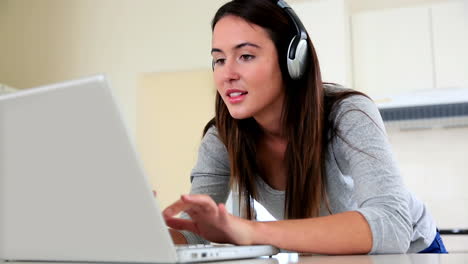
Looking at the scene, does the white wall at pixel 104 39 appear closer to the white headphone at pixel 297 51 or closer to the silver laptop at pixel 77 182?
the white headphone at pixel 297 51

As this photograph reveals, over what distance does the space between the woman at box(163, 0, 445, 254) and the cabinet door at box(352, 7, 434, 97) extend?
88.7 inches

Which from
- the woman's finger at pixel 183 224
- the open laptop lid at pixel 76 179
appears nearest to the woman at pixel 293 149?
the woman's finger at pixel 183 224

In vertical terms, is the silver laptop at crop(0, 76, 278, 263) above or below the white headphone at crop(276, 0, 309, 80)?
below

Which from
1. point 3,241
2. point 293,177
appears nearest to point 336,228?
point 293,177

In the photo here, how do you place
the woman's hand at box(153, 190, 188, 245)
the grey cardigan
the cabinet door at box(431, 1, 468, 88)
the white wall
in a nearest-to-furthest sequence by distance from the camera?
1. the grey cardigan
2. the woman's hand at box(153, 190, 188, 245)
3. the cabinet door at box(431, 1, 468, 88)
4. the white wall

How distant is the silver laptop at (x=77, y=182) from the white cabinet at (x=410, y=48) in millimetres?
2970

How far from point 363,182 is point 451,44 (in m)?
2.68

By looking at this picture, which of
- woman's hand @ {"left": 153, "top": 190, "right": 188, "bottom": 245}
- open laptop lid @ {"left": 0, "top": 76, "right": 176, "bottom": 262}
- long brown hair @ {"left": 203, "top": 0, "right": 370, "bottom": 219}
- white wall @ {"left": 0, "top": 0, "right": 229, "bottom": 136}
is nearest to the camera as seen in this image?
open laptop lid @ {"left": 0, "top": 76, "right": 176, "bottom": 262}

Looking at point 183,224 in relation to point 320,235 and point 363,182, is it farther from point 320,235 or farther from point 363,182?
point 363,182

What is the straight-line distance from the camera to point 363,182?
95 centimetres

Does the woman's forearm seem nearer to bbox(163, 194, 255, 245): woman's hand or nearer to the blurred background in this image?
bbox(163, 194, 255, 245): woman's hand

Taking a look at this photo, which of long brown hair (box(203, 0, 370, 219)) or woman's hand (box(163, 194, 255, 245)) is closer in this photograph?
woman's hand (box(163, 194, 255, 245))

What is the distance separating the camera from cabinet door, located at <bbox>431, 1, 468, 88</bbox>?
327 cm

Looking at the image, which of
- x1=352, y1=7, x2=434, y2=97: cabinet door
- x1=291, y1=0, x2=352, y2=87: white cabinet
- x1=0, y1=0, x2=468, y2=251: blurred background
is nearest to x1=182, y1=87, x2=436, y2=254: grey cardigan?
x1=0, y1=0, x2=468, y2=251: blurred background
